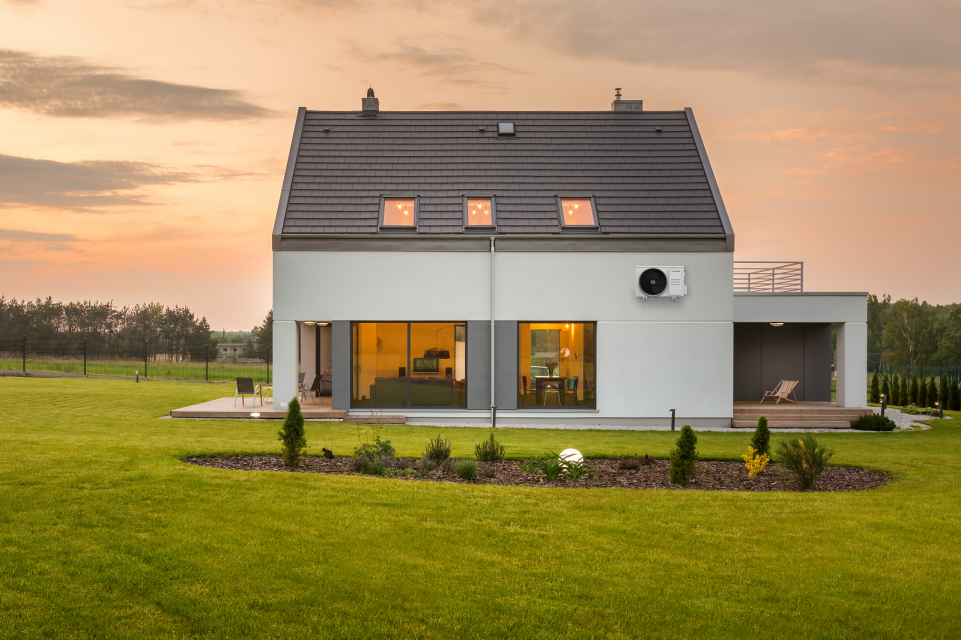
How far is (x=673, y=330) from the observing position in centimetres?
1490

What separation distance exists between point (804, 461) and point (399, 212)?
10.6 m

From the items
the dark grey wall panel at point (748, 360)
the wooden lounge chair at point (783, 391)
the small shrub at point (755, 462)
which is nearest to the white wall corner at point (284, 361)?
the small shrub at point (755, 462)

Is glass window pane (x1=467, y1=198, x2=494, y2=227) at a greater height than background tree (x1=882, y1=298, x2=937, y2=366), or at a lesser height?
greater

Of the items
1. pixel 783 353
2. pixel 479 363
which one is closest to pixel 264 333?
pixel 479 363

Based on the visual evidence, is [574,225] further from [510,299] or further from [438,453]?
[438,453]

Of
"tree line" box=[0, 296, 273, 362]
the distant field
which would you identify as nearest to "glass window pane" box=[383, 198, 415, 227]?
the distant field

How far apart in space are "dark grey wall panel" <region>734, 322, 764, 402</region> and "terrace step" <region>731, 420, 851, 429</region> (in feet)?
8.50

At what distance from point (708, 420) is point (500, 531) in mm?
11077

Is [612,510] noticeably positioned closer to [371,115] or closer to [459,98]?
[371,115]

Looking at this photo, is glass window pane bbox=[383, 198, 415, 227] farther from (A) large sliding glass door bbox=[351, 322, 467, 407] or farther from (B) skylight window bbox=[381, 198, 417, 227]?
(A) large sliding glass door bbox=[351, 322, 467, 407]

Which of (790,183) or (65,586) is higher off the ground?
(790,183)

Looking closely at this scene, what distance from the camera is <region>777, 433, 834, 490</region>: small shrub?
736cm

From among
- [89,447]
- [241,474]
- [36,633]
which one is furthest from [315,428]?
[36,633]

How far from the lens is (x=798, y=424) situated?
49.6ft
